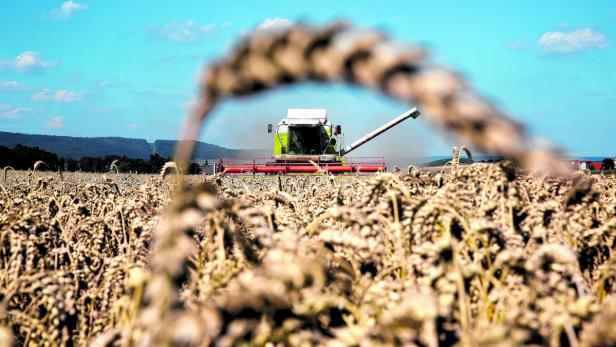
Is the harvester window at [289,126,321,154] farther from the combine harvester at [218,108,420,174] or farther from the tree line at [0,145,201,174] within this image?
the tree line at [0,145,201,174]

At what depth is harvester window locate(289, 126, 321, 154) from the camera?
102ft

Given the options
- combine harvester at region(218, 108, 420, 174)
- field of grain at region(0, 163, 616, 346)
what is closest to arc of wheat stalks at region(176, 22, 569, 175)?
field of grain at region(0, 163, 616, 346)

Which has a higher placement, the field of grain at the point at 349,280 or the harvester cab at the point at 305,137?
the harvester cab at the point at 305,137

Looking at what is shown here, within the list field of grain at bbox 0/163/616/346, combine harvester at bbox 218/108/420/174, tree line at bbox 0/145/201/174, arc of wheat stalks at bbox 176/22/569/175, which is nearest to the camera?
arc of wheat stalks at bbox 176/22/569/175

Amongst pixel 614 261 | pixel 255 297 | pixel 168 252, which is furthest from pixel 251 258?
pixel 614 261

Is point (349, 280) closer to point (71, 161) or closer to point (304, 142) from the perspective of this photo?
point (304, 142)

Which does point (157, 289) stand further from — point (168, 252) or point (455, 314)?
point (455, 314)

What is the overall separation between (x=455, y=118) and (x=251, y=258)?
96cm

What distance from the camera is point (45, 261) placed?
3.00m

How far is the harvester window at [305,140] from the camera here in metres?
31.1

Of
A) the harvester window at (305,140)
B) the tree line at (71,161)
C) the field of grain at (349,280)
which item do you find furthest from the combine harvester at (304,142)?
the field of grain at (349,280)

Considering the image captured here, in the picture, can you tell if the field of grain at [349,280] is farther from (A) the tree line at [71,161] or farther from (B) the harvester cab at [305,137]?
(A) the tree line at [71,161]

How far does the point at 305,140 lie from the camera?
31.5 metres

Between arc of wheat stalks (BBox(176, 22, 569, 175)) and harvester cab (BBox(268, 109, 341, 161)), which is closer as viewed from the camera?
arc of wheat stalks (BBox(176, 22, 569, 175))
